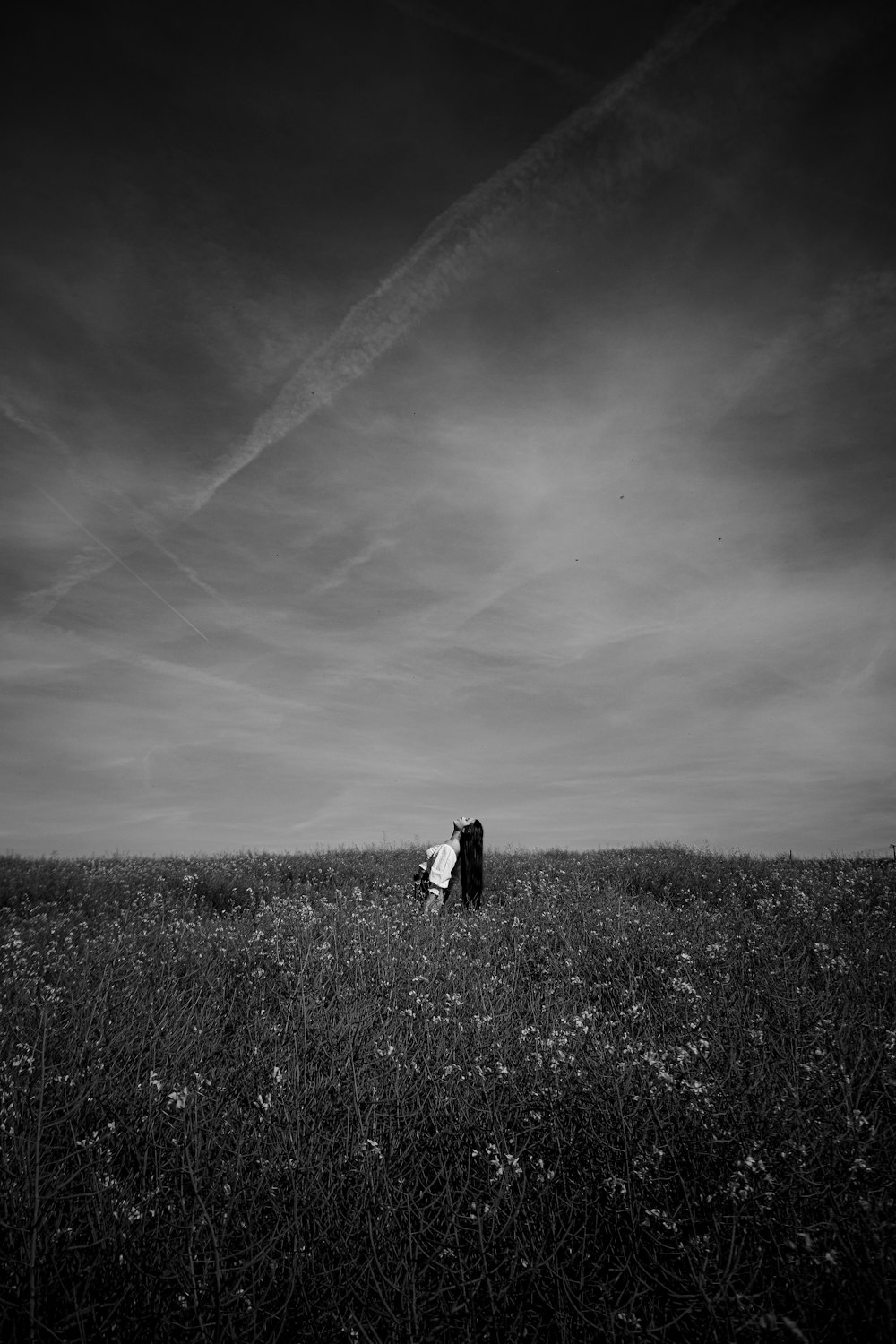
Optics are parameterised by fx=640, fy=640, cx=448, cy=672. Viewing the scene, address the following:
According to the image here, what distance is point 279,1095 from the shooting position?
3395mm

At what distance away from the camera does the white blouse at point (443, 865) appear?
32.8 ft

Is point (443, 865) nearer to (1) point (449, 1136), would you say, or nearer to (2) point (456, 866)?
(2) point (456, 866)

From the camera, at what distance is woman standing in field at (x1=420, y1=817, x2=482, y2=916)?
9.98m

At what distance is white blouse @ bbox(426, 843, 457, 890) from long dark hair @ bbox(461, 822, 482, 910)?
15.3 inches

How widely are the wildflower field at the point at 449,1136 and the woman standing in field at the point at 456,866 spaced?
103 inches

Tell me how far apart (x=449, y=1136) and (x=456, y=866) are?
25.9 ft

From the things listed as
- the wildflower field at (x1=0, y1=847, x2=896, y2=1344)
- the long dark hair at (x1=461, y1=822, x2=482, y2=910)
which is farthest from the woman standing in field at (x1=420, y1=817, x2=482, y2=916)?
the wildflower field at (x1=0, y1=847, x2=896, y2=1344)

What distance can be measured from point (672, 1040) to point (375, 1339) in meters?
3.19

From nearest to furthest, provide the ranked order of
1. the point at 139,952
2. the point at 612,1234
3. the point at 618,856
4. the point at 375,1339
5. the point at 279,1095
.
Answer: the point at 375,1339 → the point at 612,1234 → the point at 279,1095 → the point at 139,952 → the point at 618,856

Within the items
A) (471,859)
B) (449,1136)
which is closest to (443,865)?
(471,859)

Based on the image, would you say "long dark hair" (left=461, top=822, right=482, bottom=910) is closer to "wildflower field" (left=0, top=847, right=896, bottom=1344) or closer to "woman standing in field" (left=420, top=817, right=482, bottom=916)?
"woman standing in field" (left=420, top=817, right=482, bottom=916)

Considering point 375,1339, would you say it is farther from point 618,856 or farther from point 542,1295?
point 618,856

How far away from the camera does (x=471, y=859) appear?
1065cm

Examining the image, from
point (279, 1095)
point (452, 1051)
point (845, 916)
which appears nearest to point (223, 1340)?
point (279, 1095)
